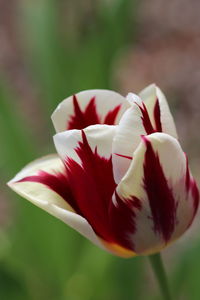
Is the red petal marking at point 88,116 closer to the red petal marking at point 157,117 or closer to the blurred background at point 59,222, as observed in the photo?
the red petal marking at point 157,117

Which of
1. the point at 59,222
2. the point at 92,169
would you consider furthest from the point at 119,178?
the point at 59,222

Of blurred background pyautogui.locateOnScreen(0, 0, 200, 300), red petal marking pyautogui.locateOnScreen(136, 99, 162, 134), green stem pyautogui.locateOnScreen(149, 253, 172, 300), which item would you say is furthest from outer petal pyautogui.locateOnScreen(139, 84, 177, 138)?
blurred background pyautogui.locateOnScreen(0, 0, 200, 300)

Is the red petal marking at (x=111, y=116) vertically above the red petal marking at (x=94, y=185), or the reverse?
the red petal marking at (x=111, y=116)

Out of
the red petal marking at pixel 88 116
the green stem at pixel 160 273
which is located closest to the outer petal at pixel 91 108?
the red petal marking at pixel 88 116

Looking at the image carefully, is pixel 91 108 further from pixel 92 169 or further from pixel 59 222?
pixel 59 222

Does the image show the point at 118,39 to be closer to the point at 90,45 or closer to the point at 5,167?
the point at 90,45

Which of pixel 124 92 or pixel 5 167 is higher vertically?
pixel 5 167

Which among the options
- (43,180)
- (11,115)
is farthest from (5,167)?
(43,180)
